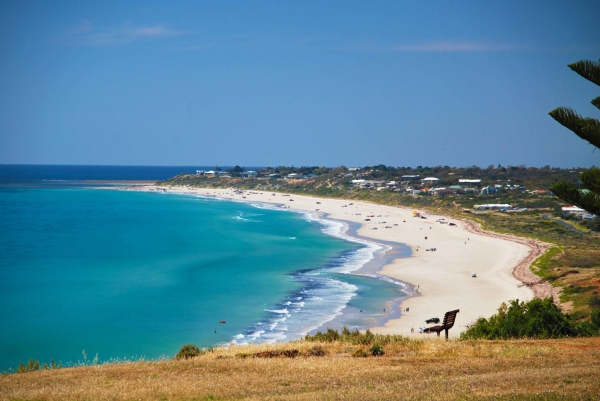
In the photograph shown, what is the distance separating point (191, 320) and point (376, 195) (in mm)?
84644

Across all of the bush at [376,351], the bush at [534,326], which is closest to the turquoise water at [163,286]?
the bush at [534,326]

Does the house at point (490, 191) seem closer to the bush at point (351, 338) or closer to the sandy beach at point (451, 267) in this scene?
the sandy beach at point (451, 267)

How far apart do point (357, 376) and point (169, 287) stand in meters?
28.3

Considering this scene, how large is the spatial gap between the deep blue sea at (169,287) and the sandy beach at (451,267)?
210cm

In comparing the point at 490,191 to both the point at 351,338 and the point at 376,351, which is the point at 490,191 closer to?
the point at 351,338

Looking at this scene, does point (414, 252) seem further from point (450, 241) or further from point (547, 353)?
point (547, 353)

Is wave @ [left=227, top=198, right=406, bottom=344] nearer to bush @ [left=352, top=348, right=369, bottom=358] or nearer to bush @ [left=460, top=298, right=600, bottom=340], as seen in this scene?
bush @ [left=460, top=298, right=600, bottom=340]

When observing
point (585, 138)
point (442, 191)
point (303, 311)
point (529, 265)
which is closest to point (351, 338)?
point (585, 138)

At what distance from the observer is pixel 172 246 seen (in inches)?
2223

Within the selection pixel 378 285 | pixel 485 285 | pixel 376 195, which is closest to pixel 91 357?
pixel 378 285

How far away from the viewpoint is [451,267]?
136ft

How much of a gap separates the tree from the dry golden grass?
2.94m

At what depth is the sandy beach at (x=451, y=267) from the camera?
28359mm

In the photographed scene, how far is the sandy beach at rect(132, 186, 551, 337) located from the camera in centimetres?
2836
